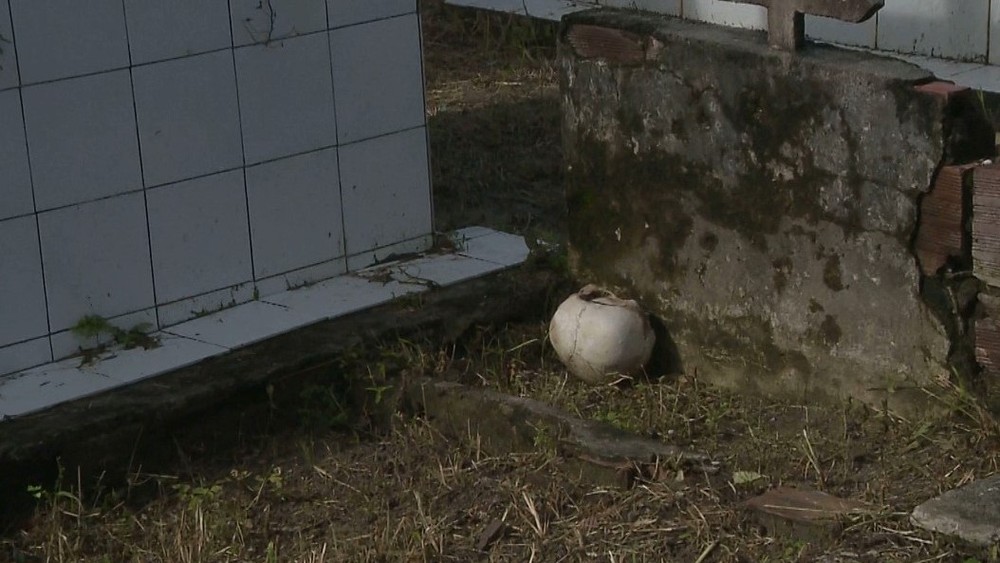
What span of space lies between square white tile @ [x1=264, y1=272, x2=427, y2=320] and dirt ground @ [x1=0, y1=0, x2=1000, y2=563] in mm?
268

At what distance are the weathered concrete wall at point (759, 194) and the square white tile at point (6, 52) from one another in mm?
1606

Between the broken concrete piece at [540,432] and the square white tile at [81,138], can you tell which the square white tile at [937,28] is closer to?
the broken concrete piece at [540,432]

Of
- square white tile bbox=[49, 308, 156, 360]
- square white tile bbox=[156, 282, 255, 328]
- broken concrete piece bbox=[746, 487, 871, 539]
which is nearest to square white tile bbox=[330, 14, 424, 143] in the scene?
square white tile bbox=[156, 282, 255, 328]

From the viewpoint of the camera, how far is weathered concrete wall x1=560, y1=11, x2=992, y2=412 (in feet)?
14.0

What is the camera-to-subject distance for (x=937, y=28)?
272 inches

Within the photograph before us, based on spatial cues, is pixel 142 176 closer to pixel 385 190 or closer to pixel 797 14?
pixel 385 190

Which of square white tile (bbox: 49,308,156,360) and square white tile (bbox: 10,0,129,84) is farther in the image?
square white tile (bbox: 49,308,156,360)

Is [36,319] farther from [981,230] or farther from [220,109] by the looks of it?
[981,230]

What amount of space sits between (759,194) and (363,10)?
148 cm

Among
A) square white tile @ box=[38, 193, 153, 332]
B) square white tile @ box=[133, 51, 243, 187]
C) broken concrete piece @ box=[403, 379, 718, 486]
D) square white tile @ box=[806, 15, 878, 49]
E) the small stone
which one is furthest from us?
square white tile @ box=[806, 15, 878, 49]

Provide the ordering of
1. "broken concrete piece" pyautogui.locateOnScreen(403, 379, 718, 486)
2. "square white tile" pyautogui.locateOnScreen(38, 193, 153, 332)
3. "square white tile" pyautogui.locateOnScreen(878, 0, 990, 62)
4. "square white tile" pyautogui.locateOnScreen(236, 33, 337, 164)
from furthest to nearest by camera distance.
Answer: "square white tile" pyautogui.locateOnScreen(878, 0, 990, 62) → "square white tile" pyautogui.locateOnScreen(236, 33, 337, 164) → "square white tile" pyautogui.locateOnScreen(38, 193, 153, 332) → "broken concrete piece" pyautogui.locateOnScreen(403, 379, 718, 486)

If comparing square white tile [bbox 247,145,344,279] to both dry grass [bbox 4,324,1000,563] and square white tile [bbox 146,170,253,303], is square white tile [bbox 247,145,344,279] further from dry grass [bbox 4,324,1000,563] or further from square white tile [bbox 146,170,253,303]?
dry grass [bbox 4,324,1000,563]

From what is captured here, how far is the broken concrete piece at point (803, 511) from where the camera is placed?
3791mm

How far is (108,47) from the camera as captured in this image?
4668mm
